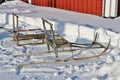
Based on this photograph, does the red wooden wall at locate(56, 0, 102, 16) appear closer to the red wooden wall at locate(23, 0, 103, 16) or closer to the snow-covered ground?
the red wooden wall at locate(23, 0, 103, 16)

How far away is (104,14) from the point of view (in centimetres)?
1119

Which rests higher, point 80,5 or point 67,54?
point 80,5

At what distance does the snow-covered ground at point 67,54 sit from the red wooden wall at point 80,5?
344 mm

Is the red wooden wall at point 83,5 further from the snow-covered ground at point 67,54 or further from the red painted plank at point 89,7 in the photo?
the snow-covered ground at point 67,54

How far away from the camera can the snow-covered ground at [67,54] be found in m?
5.63

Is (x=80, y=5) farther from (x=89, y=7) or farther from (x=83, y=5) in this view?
(x=89, y=7)

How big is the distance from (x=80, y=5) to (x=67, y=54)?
5395 millimetres

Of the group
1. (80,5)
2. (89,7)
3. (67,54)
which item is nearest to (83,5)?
→ (80,5)

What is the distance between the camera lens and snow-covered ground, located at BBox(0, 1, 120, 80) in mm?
5629

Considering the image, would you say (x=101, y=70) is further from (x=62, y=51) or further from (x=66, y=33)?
(x=66, y=33)

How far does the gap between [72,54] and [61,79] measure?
1561mm

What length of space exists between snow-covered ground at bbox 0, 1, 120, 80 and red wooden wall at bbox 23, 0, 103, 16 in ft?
1.13

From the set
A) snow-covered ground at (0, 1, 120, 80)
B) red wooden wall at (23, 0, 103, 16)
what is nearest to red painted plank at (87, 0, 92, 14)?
red wooden wall at (23, 0, 103, 16)

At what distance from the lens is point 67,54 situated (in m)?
6.99
